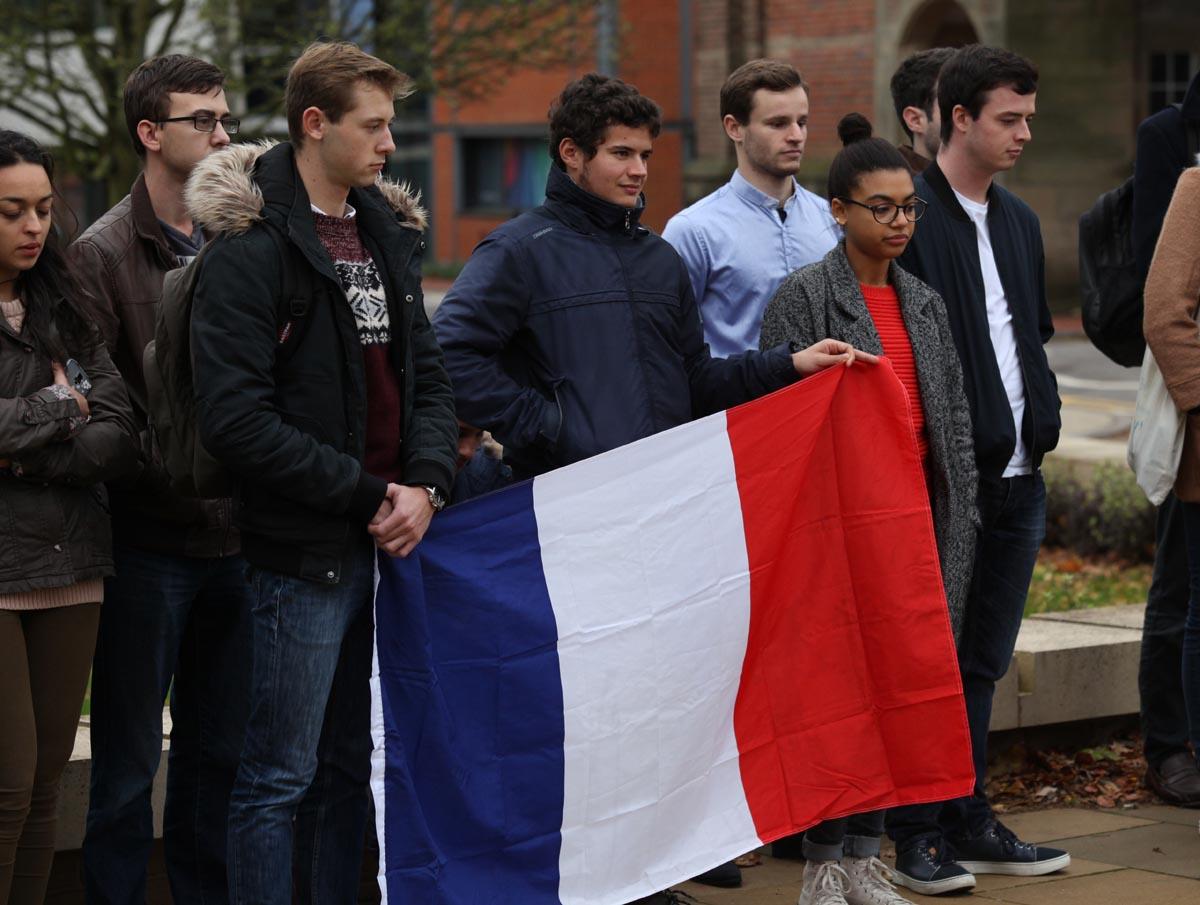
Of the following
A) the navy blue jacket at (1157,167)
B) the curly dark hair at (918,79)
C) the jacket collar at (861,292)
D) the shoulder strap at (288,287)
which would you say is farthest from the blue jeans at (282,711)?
the navy blue jacket at (1157,167)

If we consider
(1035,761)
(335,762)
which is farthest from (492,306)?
(1035,761)

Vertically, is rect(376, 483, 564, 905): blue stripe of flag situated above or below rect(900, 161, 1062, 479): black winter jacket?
below

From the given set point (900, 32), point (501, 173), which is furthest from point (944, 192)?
point (501, 173)

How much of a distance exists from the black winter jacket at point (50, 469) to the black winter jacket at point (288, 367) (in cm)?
29

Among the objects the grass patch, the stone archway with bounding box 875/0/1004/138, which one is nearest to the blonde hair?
the grass patch

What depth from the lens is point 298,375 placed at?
454 centimetres

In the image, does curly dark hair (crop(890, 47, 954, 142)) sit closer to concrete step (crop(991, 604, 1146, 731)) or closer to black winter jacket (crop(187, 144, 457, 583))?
concrete step (crop(991, 604, 1146, 731))

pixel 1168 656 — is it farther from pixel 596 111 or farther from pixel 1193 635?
pixel 596 111

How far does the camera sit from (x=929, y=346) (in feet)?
18.3

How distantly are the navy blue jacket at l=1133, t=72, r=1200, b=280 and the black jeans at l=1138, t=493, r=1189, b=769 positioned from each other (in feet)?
3.00

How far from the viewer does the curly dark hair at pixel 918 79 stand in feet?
22.4

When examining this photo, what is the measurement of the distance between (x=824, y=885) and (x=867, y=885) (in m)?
0.18

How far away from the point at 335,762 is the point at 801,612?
133cm

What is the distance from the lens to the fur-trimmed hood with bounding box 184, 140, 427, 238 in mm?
4484
